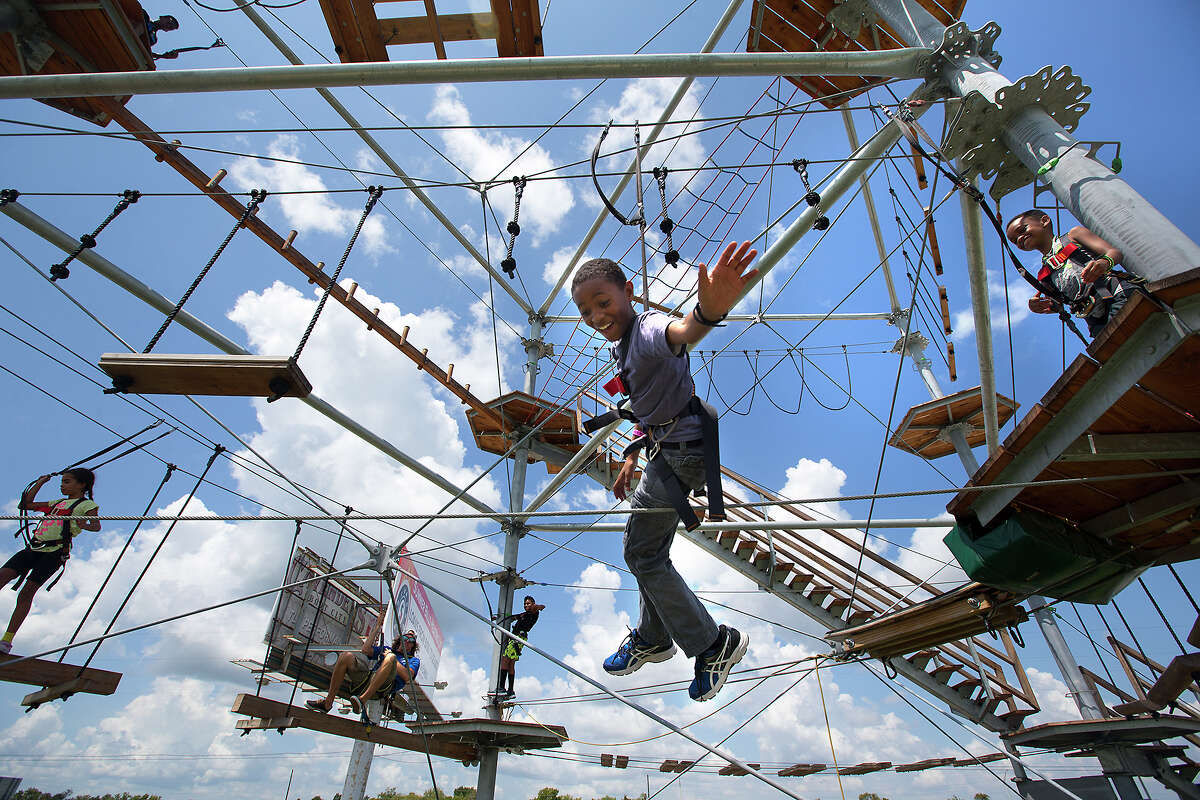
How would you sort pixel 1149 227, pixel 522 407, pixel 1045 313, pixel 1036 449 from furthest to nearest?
1. pixel 522 407
2. pixel 1045 313
3. pixel 1036 449
4. pixel 1149 227

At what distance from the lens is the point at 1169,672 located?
5.66 m

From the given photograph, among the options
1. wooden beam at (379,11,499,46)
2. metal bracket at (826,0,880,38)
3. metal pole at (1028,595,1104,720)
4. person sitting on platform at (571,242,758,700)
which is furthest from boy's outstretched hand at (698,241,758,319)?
metal pole at (1028,595,1104,720)

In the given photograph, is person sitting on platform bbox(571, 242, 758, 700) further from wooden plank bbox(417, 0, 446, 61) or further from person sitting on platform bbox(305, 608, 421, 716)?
person sitting on platform bbox(305, 608, 421, 716)

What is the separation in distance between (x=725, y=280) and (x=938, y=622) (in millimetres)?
4406

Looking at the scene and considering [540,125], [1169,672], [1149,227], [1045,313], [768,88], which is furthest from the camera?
[768,88]

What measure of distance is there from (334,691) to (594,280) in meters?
6.37

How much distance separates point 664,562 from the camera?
2977mm

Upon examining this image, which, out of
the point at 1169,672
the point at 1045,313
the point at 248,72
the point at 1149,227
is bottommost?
the point at 1169,672

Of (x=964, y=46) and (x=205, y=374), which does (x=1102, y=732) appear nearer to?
(x=964, y=46)

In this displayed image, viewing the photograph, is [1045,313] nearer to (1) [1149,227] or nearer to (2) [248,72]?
(1) [1149,227]

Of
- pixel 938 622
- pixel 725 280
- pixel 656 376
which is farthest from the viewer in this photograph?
pixel 938 622

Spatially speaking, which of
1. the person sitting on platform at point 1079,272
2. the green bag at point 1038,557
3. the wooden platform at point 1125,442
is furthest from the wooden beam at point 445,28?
the green bag at point 1038,557

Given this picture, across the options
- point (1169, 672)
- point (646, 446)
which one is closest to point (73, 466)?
point (646, 446)

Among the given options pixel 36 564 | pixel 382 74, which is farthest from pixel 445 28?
pixel 36 564
